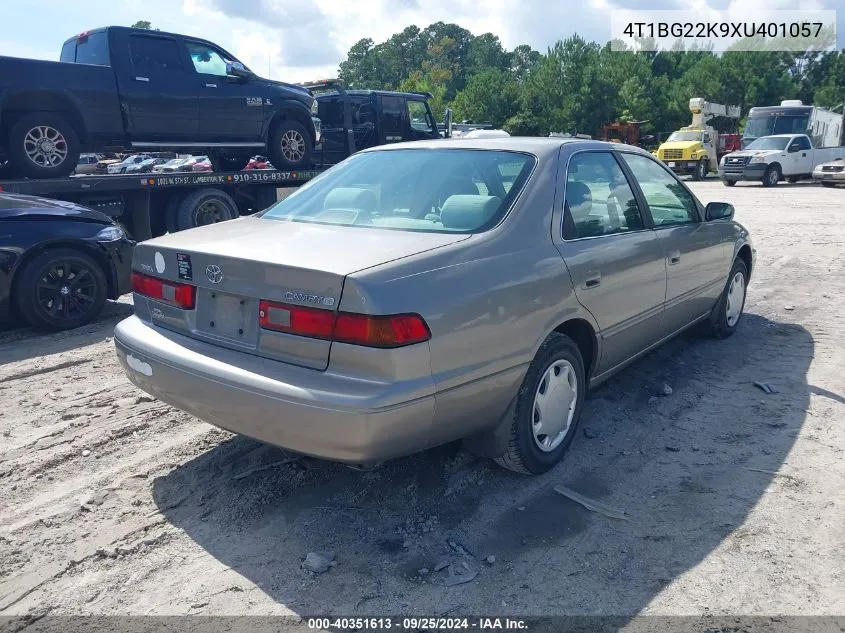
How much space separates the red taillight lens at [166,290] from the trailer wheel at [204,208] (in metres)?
6.24

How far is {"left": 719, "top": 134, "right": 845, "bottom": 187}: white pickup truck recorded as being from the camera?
23516 mm

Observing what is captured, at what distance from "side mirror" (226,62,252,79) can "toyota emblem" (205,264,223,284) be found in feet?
26.5

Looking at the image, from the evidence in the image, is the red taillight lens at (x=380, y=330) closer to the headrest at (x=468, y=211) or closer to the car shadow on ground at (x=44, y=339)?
the headrest at (x=468, y=211)

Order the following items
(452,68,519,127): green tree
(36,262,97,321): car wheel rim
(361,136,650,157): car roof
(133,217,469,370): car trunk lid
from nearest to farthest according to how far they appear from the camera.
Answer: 1. (133,217,469,370): car trunk lid
2. (361,136,650,157): car roof
3. (36,262,97,321): car wheel rim
4. (452,68,519,127): green tree

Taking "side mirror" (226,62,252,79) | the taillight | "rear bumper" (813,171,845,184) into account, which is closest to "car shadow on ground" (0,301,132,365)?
the taillight

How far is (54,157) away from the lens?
838 cm

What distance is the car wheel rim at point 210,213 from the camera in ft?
32.9

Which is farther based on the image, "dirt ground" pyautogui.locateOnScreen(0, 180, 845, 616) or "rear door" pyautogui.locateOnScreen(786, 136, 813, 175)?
"rear door" pyautogui.locateOnScreen(786, 136, 813, 175)

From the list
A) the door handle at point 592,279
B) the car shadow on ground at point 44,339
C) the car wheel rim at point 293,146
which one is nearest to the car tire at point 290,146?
the car wheel rim at point 293,146

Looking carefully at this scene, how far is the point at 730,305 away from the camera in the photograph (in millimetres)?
5766

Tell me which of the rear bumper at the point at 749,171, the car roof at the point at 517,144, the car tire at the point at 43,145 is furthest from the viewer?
the rear bumper at the point at 749,171

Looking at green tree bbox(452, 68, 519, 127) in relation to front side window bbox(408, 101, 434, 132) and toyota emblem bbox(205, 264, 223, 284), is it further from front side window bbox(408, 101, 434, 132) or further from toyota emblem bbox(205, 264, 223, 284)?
toyota emblem bbox(205, 264, 223, 284)

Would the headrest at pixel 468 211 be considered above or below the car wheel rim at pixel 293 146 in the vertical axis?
below

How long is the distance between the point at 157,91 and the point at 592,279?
776 centimetres
